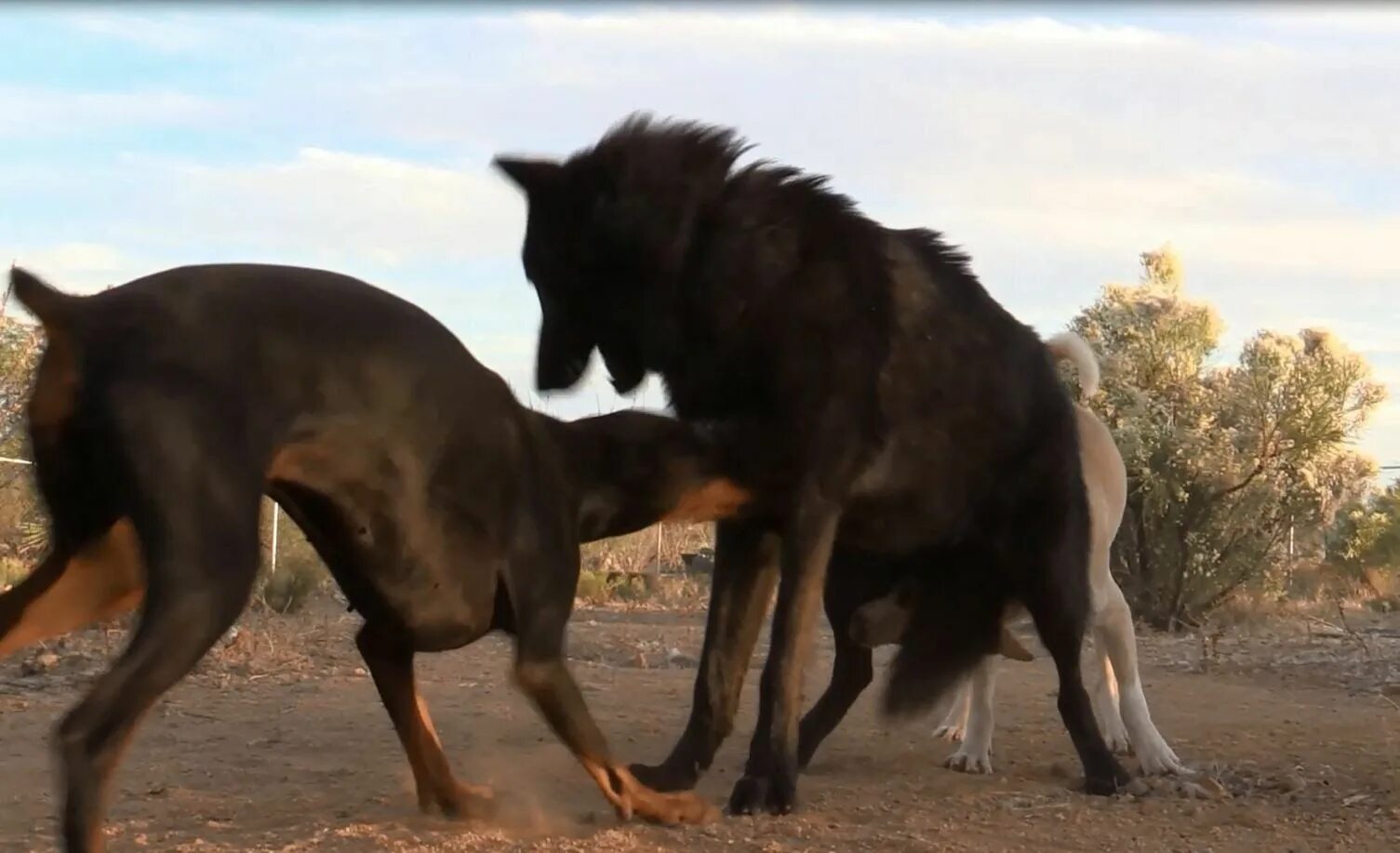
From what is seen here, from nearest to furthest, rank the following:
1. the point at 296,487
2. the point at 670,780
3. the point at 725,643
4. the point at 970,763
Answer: the point at 296,487, the point at 670,780, the point at 725,643, the point at 970,763

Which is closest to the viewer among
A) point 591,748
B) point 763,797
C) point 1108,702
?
point 591,748

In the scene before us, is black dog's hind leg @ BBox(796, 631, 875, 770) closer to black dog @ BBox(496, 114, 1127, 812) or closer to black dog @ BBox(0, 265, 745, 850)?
black dog @ BBox(496, 114, 1127, 812)

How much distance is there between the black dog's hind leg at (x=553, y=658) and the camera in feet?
12.9

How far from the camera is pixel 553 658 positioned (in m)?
3.98

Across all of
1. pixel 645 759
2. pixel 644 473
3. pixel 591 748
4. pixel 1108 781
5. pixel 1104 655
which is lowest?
pixel 645 759

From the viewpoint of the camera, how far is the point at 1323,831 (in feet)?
14.8

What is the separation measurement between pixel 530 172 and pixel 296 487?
1.74 meters

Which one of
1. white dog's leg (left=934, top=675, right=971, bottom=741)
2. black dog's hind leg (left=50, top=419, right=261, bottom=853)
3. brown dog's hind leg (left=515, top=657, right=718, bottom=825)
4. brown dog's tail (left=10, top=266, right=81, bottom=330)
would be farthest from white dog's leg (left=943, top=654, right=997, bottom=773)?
brown dog's tail (left=10, top=266, right=81, bottom=330)

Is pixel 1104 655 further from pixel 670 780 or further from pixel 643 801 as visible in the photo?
pixel 643 801

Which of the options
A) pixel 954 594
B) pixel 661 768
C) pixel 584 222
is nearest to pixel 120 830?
pixel 661 768

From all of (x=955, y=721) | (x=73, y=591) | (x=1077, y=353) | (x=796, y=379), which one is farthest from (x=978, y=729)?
(x=73, y=591)

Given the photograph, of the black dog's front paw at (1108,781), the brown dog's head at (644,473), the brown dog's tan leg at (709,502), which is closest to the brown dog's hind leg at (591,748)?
the brown dog's head at (644,473)

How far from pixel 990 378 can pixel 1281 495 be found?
1058 cm

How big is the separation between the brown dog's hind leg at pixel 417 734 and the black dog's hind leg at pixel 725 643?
0.71 meters
